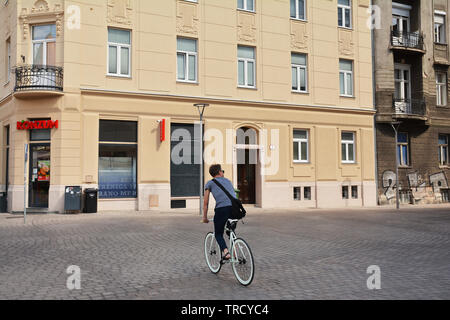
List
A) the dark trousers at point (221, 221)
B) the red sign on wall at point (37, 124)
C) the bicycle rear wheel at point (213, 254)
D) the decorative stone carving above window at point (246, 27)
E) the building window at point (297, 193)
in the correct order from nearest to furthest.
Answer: the dark trousers at point (221, 221)
the bicycle rear wheel at point (213, 254)
the red sign on wall at point (37, 124)
the decorative stone carving above window at point (246, 27)
the building window at point (297, 193)

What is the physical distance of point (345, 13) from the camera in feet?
78.0

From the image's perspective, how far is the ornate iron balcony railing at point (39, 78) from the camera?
680 inches

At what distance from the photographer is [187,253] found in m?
8.44

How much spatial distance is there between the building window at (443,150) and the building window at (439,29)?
6172mm

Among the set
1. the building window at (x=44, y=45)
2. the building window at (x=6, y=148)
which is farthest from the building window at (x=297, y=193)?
the building window at (x=6, y=148)

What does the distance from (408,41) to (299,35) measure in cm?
744

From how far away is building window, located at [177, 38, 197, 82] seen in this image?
19672 mm

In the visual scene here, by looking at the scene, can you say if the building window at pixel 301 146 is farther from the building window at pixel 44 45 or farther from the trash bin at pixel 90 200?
the building window at pixel 44 45

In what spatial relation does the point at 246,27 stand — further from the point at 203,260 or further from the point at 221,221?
the point at 221,221

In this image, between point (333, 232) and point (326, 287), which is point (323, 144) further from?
point (326, 287)

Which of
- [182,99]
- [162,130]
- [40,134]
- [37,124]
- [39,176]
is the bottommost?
[39,176]

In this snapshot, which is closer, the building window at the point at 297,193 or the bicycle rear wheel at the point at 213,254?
the bicycle rear wheel at the point at 213,254

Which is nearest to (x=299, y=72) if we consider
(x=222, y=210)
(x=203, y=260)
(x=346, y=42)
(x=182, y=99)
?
(x=346, y=42)
